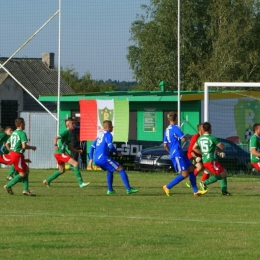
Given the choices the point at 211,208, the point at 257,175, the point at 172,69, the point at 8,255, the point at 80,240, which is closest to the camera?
the point at 8,255

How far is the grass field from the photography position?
10.5 metres

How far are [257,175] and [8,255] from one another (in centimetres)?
1936

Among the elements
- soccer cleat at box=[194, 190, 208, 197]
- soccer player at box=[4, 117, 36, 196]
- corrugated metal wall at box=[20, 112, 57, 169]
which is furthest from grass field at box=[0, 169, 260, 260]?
corrugated metal wall at box=[20, 112, 57, 169]

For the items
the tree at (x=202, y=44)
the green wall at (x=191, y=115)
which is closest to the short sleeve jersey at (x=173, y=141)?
the green wall at (x=191, y=115)

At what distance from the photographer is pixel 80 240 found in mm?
11398

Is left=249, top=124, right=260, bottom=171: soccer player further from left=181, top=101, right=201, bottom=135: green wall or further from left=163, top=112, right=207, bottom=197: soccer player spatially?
left=181, top=101, right=201, bottom=135: green wall

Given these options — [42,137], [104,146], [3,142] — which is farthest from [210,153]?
[42,137]

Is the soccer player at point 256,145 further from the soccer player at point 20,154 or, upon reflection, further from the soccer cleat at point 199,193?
the soccer player at point 20,154

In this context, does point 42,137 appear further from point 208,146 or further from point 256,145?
point 256,145

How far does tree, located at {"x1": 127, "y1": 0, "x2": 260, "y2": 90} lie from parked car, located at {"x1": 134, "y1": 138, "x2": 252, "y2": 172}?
2088cm

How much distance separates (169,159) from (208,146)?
403 inches

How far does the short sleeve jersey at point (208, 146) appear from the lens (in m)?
Result: 19.2

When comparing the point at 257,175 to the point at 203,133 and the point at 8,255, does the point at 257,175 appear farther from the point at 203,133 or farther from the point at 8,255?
the point at 8,255

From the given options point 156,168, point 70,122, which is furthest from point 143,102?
point 70,122
